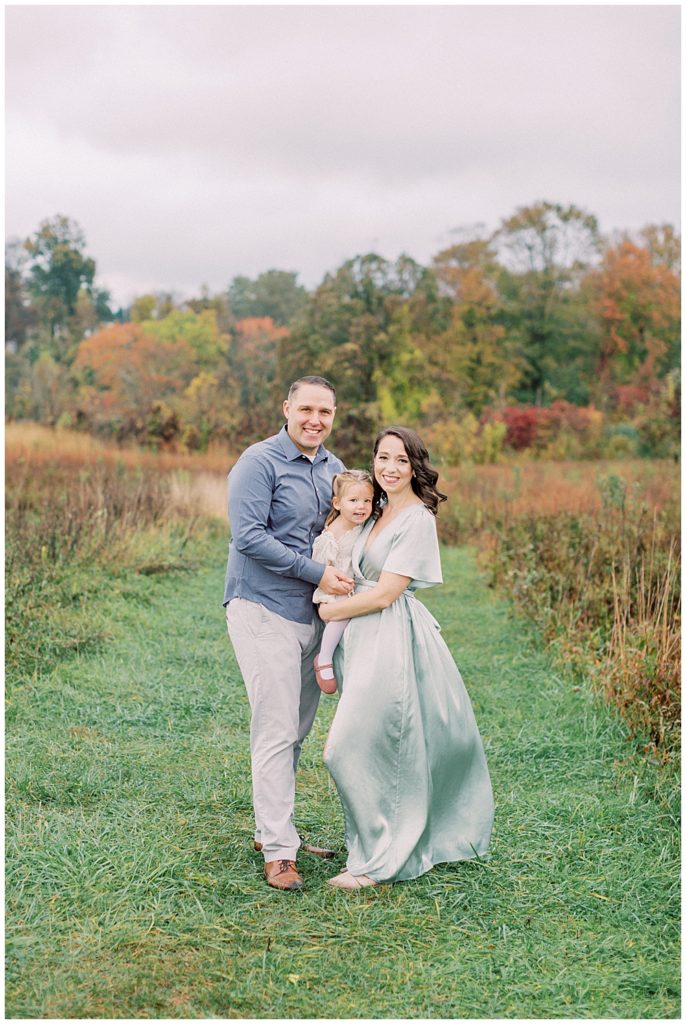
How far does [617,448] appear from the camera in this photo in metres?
25.9

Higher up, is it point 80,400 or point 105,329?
point 105,329

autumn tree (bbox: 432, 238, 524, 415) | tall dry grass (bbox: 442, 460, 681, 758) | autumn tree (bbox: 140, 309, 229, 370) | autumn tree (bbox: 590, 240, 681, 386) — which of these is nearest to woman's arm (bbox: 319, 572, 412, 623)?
tall dry grass (bbox: 442, 460, 681, 758)

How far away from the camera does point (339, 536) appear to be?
3975 mm

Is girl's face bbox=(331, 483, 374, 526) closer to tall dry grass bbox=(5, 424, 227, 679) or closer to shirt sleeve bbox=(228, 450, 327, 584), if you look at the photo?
shirt sleeve bbox=(228, 450, 327, 584)

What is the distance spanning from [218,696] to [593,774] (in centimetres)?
239

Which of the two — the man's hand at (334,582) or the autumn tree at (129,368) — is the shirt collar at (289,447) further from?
the autumn tree at (129,368)

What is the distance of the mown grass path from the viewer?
10.5 feet

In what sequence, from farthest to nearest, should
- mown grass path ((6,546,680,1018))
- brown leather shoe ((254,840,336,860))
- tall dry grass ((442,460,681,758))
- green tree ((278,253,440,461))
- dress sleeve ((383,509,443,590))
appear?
green tree ((278,253,440,461))
tall dry grass ((442,460,681,758))
brown leather shoe ((254,840,336,860))
dress sleeve ((383,509,443,590))
mown grass path ((6,546,680,1018))

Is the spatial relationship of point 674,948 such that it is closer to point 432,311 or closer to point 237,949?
point 237,949

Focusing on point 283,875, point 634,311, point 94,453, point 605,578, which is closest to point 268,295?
point 634,311

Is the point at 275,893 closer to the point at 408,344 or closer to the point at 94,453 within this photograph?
the point at 94,453

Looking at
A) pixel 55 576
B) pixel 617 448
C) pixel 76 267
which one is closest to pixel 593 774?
pixel 55 576

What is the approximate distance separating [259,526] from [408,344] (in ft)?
57.9

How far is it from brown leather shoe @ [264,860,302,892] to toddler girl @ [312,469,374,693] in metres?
0.67
